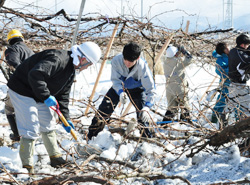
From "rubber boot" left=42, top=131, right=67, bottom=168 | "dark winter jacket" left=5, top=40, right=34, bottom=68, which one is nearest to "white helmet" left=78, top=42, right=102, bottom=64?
"rubber boot" left=42, top=131, right=67, bottom=168

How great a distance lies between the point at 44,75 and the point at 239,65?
9.33 ft

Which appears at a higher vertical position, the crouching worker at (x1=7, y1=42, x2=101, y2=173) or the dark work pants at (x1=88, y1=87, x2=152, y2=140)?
the crouching worker at (x1=7, y1=42, x2=101, y2=173)

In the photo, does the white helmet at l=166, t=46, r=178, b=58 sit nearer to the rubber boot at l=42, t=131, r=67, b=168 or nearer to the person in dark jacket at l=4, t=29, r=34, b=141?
the person in dark jacket at l=4, t=29, r=34, b=141

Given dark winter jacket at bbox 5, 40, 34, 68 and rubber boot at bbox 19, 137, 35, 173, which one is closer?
rubber boot at bbox 19, 137, 35, 173

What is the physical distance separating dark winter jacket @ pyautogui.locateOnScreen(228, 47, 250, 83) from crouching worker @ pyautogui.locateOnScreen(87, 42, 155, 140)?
1.34 m

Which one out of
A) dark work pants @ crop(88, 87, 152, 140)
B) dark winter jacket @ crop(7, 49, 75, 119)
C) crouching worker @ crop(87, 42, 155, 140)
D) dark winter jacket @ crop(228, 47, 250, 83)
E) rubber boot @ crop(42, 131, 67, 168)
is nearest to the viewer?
dark winter jacket @ crop(7, 49, 75, 119)

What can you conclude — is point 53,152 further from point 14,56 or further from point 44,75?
point 14,56

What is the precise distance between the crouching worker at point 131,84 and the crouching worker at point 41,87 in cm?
70

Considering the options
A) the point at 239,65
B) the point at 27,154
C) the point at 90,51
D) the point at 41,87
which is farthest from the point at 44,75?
the point at 239,65

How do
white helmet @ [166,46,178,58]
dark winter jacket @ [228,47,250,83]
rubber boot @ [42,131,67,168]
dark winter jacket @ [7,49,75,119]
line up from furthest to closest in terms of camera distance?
1. white helmet @ [166,46,178,58]
2. dark winter jacket @ [228,47,250,83]
3. rubber boot @ [42,131,67,168]
4. dark winter jacket @ [7,49,75,119]

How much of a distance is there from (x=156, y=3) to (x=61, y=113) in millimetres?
2641

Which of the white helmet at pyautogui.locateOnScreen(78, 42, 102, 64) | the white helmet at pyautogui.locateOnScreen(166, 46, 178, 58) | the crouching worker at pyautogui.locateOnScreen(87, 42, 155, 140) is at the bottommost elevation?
the crouching worker at pyautogui.locateOnScreen(87, 42, 155, 140)

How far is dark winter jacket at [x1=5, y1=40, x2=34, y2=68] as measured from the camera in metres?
3.62

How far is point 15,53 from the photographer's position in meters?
3.66
